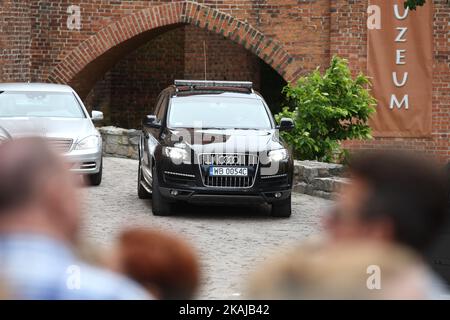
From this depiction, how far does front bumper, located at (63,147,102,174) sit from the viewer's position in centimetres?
1545

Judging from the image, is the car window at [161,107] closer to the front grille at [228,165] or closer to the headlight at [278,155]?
the front grille at [228,165]

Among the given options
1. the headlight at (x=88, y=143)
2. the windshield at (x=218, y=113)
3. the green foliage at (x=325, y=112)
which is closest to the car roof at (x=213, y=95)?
the windshield at (x=218, y=113)

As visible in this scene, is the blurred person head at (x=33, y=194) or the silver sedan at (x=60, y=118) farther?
the silver sedan at (x=60, y=118)

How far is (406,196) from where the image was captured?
240 centimetres

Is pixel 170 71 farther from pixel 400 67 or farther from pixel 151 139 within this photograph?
pixel 151 139

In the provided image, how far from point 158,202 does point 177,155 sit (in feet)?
2.23

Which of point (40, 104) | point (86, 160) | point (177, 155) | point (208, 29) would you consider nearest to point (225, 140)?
point (177, 155)

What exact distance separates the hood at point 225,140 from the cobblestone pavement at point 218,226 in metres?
0.86

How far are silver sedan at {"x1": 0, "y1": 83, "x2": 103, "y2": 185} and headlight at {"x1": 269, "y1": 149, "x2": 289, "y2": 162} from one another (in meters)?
3.27

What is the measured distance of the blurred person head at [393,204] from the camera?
7.83 feet

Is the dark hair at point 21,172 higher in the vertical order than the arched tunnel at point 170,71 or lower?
higher

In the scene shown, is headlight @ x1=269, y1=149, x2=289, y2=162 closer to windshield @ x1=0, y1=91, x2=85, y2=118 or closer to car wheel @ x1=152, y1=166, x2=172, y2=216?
car wheel @ x1=152, y1=166, x2=172, y2=216

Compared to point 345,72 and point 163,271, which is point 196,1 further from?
point 163,271

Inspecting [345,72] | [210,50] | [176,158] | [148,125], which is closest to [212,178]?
[176,158]
